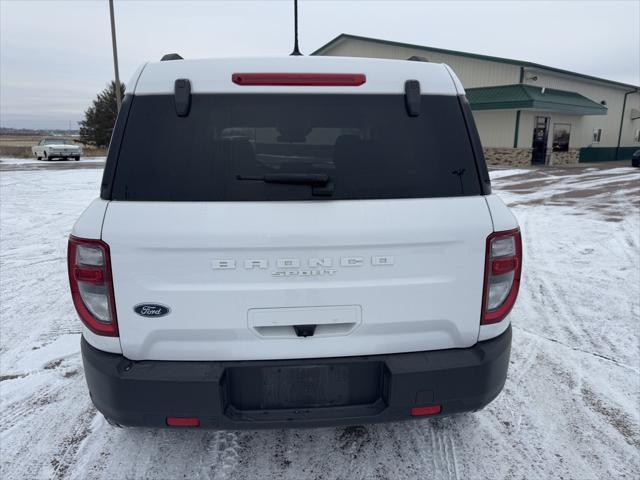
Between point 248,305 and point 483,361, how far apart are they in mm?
1108

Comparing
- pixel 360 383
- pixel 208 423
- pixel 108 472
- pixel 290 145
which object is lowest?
pixel 108 472

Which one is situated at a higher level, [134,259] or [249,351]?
[134,259]

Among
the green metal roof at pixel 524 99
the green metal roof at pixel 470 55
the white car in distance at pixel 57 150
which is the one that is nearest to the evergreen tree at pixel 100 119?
the white car in distance at pixel 57 150

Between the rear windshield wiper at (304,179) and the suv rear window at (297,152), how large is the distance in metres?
0.02

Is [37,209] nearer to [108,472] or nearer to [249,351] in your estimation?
[108,472]

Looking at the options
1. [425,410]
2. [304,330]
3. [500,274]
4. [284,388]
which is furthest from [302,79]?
[425,410]

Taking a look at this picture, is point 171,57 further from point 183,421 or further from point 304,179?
point 183,421

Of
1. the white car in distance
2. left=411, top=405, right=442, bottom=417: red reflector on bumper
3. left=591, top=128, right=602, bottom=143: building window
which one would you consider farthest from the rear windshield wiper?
left=591, top=128, right=602, bottom=143: building window

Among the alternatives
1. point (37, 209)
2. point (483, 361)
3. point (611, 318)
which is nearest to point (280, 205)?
point (483, 361)

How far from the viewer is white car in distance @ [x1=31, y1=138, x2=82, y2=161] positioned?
28.5 meters

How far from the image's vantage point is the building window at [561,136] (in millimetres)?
27188

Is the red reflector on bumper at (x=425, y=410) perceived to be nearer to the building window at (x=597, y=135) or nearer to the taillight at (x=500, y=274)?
the taillight at (x=500, y=274)

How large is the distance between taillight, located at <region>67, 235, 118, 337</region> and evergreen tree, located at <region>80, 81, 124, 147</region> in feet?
149

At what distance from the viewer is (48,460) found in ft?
7.76
